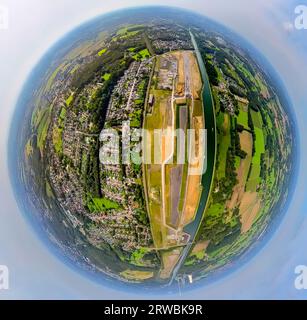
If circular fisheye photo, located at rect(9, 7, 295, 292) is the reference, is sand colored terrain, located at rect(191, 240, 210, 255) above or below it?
below

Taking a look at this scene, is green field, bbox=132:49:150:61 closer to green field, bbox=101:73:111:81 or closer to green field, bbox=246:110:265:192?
green field, bbox=101:73:111:81

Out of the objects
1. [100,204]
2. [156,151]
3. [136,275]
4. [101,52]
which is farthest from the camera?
[136,275]

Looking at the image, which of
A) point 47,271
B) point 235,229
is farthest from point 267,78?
point 47,271

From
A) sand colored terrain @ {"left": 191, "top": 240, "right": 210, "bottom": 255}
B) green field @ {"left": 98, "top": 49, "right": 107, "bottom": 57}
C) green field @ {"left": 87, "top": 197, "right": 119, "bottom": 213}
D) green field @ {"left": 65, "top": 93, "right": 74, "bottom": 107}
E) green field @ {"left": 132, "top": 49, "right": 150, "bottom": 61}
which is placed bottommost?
sand colored terrain @ {"left": 191, "top": 240, "right": 210, "bottom": 255}

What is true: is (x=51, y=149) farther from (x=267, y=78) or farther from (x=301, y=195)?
(x=301, y=195)

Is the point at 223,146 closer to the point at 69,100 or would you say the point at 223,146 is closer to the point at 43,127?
the point at 69,100

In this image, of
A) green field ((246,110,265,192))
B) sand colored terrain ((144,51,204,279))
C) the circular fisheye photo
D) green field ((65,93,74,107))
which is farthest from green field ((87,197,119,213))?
green field ((246,110,265,192))

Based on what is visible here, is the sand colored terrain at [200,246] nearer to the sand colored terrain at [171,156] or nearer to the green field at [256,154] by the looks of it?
the sand colored terrain at [171,156]

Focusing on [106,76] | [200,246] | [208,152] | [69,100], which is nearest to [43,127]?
[69,100]
